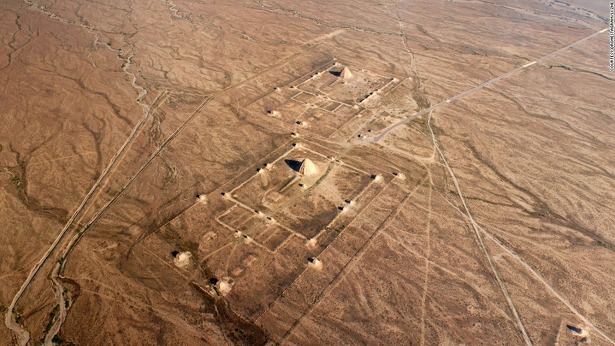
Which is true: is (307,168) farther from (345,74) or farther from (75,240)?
(345,74)

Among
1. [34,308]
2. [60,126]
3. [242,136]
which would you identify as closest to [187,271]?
[34,308]

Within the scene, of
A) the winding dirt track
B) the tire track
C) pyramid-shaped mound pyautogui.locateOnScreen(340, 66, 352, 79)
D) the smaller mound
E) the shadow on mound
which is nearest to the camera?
the winding dirt track

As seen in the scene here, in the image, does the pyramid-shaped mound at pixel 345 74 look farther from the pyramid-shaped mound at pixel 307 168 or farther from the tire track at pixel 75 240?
the tire track at pixel 75 240

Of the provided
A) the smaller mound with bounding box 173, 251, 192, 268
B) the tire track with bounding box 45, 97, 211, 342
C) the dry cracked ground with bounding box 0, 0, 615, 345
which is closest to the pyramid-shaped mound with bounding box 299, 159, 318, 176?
the dry cracked ground with bounding box 0, 0, 615, 345

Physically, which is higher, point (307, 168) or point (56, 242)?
point (307, 168)

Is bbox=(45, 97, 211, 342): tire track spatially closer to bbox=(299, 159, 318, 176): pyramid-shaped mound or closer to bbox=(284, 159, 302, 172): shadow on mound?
bbox=(284, 159, 302, 172): shadow on mound

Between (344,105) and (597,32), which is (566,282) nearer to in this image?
(344,105)

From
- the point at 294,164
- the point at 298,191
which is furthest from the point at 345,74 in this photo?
the point at 298,191

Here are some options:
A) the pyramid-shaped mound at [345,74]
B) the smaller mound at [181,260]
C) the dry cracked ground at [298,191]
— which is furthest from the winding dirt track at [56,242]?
the pyramid-shaped mound at [345,74]
